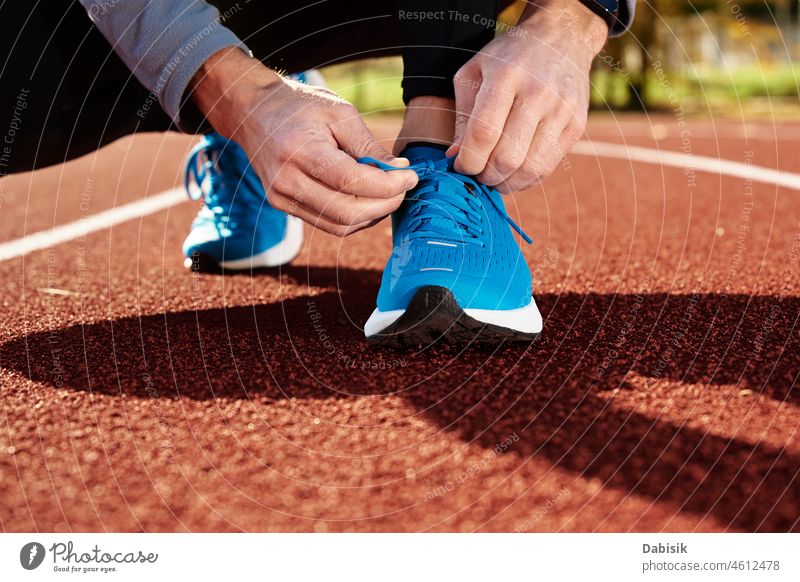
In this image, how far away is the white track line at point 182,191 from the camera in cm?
263

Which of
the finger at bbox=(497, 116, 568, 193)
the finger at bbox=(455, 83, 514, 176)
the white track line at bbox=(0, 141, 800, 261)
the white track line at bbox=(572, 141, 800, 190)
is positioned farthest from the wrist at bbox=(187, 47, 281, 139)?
the white track line at bbox=(572, 141, 800, 190)

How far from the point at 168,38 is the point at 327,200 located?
39 cm

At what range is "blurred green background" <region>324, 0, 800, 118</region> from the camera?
508 inches

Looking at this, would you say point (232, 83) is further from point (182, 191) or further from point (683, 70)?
point (683, 70)

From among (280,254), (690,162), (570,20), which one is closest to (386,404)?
(570,20)

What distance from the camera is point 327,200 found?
1.35 meters

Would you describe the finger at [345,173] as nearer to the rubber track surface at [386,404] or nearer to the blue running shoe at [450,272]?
the blue running shoe at [450,272]

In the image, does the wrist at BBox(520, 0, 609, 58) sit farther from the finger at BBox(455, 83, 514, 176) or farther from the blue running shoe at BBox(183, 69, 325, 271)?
the blue running shoe at BBox(183, 69, 325, 271)

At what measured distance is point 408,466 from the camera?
1026 millimetres

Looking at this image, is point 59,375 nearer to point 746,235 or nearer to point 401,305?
point 401,305

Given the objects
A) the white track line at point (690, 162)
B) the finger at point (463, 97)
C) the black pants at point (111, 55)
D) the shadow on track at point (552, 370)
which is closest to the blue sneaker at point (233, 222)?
the black pants at point (111, 55)

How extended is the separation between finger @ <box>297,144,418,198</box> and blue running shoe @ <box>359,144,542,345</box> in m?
0.05

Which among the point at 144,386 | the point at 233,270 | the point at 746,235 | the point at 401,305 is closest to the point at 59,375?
the point at 144,386

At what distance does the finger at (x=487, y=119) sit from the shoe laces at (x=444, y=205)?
0.26ft
